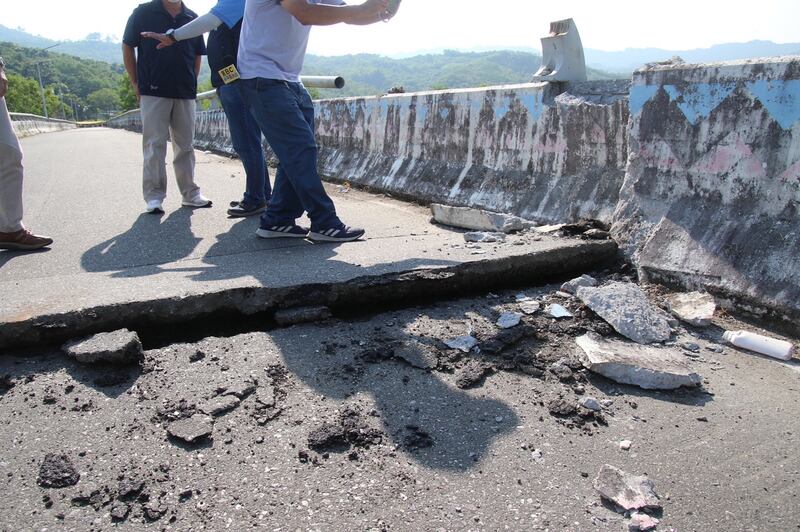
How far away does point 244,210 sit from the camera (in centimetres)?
504

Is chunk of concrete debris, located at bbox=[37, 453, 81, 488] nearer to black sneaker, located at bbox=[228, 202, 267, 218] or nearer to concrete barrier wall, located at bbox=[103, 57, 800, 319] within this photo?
concrete barrier wall, located at bbox=[103, 57, 800, 319]

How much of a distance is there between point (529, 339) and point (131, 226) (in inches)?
142

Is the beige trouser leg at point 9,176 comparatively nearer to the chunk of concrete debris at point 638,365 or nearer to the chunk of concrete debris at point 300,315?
the chunk of concrete debris at point 300,315

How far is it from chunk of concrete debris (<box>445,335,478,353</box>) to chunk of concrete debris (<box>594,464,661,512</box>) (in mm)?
870

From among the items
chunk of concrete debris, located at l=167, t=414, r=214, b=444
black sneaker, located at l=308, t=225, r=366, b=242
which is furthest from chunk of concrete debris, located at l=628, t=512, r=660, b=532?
black sneaker, located at l=308, t=225, r=366, b=242

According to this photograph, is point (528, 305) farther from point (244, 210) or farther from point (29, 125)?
point (29, 125)

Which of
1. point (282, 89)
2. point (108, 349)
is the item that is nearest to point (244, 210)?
point (282, 89)

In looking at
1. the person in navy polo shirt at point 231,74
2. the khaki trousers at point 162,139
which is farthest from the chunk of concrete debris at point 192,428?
the khaki trousers at point 162,139

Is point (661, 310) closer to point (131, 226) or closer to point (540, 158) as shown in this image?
point (540, 158)

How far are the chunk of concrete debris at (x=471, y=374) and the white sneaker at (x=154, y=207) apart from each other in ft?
12.7

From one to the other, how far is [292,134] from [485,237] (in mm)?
1456

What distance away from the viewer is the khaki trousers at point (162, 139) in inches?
199

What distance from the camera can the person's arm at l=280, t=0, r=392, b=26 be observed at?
3.14m

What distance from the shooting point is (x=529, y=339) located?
261cm
